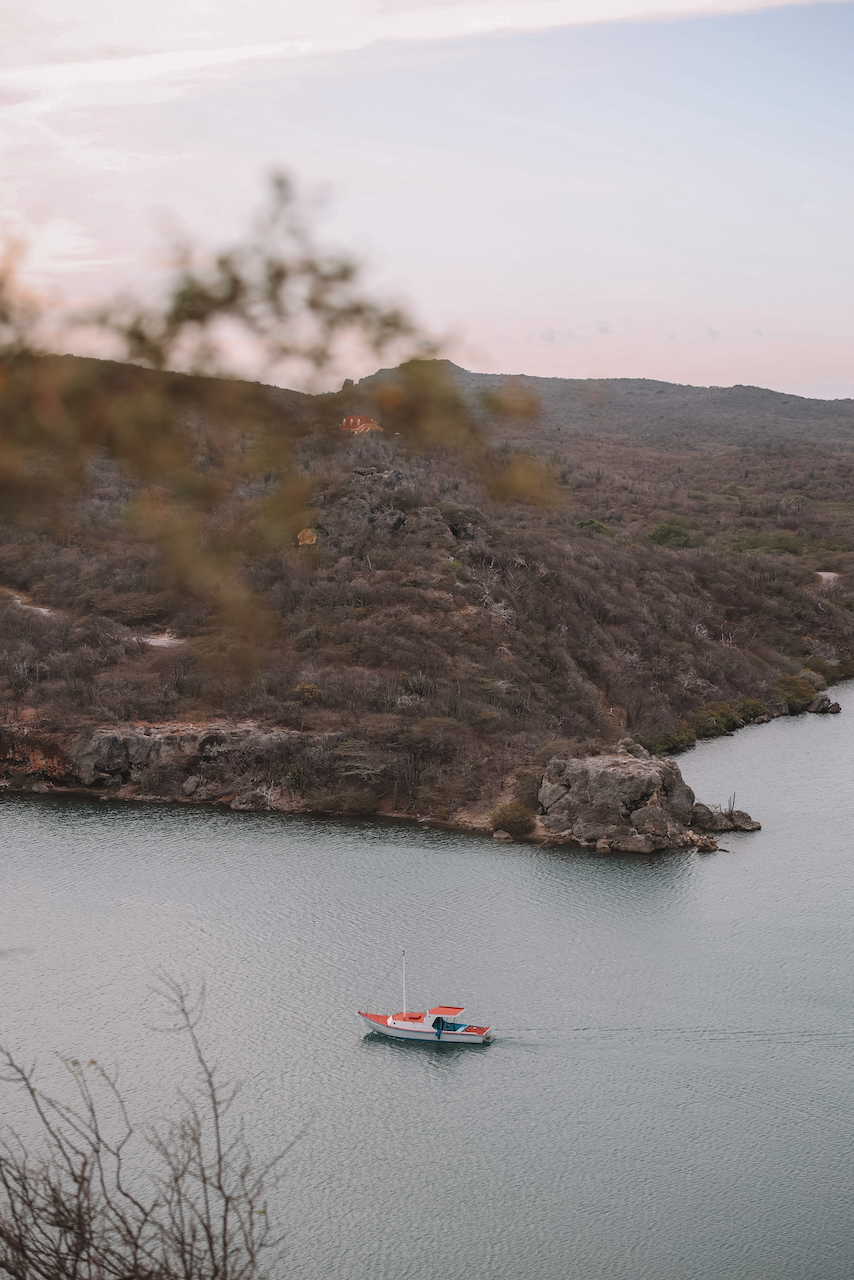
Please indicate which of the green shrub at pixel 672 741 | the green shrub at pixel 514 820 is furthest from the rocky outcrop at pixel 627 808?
the green shrub at pixel 672 741

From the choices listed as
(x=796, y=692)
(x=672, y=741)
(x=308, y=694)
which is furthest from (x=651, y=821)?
(x=796, y=692)

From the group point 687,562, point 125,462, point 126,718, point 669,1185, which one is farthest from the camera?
point 687,562

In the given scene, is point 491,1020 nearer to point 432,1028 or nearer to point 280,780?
point 432,1028

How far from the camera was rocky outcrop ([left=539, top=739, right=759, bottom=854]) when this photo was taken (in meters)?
34.9

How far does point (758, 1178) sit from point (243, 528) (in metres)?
19.1

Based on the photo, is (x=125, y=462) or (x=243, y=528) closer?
(x=125, y=462)

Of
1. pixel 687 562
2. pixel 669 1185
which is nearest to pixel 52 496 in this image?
pixel 669 1185

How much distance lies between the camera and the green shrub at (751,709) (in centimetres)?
5334

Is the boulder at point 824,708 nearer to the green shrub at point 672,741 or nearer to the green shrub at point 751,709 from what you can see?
the green shrub at point 751,709

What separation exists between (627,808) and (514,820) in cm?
375

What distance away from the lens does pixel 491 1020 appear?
80.0 feet

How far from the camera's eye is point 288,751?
4069 cm

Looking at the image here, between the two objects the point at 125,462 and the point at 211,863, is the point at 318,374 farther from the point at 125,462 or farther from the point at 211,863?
the point at 211,863

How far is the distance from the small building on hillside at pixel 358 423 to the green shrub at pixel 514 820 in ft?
107
